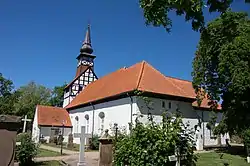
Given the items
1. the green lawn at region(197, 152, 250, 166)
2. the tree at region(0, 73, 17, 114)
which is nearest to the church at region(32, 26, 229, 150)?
the green lawn at region(197, 152, 250, 166)

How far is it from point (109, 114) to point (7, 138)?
22.3 metres

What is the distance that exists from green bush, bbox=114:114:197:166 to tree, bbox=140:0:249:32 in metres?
3.36

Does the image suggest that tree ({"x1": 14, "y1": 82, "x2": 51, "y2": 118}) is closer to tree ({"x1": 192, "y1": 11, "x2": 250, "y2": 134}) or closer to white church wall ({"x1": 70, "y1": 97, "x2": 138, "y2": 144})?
white church wall ({"x1": 70, "y1": 97, "x2": 138, "y2": 144})

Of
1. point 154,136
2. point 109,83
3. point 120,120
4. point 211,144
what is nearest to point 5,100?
point 109,83

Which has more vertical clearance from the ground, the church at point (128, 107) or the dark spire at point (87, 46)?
the dark spire at point (87, 46)

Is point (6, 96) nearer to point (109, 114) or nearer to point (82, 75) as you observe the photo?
point (82, 75)

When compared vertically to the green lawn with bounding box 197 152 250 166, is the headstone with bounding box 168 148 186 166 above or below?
above

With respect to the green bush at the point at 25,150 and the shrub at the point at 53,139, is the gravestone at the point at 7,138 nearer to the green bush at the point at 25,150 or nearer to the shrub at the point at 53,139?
the green bush at the point at 25,150

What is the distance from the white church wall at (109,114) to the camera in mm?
23312

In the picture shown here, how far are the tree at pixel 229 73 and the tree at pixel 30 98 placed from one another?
39.7 metres

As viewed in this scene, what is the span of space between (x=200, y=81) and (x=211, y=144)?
9225mm

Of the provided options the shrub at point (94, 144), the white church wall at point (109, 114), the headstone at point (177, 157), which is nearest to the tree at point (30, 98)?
the white church wall at point (109, 114)

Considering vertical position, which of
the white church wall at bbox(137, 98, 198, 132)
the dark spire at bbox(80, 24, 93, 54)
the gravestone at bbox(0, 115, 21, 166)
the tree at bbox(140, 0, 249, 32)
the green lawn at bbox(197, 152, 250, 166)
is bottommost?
the green lawn at bbox(197, 152, 250, 166)

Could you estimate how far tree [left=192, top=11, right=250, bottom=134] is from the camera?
19625 millimetres
